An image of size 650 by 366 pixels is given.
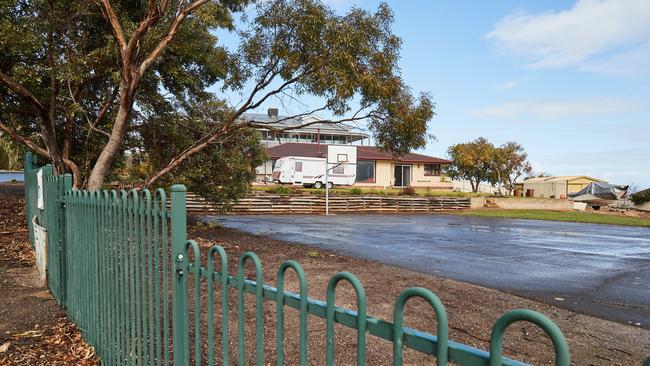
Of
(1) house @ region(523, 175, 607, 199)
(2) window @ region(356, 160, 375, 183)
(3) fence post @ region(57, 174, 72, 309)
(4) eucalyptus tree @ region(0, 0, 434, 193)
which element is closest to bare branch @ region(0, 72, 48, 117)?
(4) eucalyptus tree @ region(0, 0, 434, 193)

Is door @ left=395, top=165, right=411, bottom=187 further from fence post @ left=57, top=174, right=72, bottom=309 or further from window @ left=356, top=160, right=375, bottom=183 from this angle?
fence post @ left=57, top=174, right=72, bottom=309

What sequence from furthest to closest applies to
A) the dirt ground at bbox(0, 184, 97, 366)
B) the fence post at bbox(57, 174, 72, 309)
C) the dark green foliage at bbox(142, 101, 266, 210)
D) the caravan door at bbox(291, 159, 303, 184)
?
1. the caravan door at bbox(291, 159, 303, 184)
2. the dark green foliage at bbox(142, 101, 266, 210)
3. the fence post at bbox(57, 174, 72, 309)
4. the dirt ground at bbox(0, 184, 97, 366)

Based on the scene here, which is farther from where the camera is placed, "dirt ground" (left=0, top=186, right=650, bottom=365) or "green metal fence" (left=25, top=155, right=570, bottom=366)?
"dirt ground" (left=0, top=186, right=650, bottom=365)

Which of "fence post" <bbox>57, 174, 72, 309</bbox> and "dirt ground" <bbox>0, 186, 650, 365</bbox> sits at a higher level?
"fence post" <bbox>57, 174, 72, 309</bbox>

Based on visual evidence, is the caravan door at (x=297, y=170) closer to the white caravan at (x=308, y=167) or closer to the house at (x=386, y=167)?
the white caravan at (x=308, y=167)

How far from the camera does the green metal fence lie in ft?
5.55

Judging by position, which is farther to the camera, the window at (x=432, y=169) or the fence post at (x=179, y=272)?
the window at (x=432, y=169)

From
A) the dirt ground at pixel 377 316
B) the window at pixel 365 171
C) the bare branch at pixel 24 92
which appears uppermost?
the bare branch at pixel 24 92

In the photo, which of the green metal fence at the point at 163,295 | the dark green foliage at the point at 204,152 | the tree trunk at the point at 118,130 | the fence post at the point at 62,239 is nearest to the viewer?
the green metal fence at the point at 163,295

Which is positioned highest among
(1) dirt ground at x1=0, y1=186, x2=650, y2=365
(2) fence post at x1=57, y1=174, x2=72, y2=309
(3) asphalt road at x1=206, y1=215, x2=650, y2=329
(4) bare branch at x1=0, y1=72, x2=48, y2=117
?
(4) bare branch at x1=0, y1=72, x2=48, y2=117

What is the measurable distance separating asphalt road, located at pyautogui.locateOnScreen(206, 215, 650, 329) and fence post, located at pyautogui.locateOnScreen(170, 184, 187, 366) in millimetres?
5815

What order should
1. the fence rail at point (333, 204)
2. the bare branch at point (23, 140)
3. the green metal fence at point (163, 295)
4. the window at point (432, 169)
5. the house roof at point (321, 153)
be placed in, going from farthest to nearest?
the window at point (432, 169) < the house roof at point (321, 153) < the fence rail at point (333, 204) < the bare branch at point (23, 140) < the green metal fence at point (163, 295)

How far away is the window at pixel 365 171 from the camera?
4244 cm

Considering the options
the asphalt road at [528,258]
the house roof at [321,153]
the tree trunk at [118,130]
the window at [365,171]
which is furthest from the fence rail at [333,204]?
the tree trunk at [118,130]
